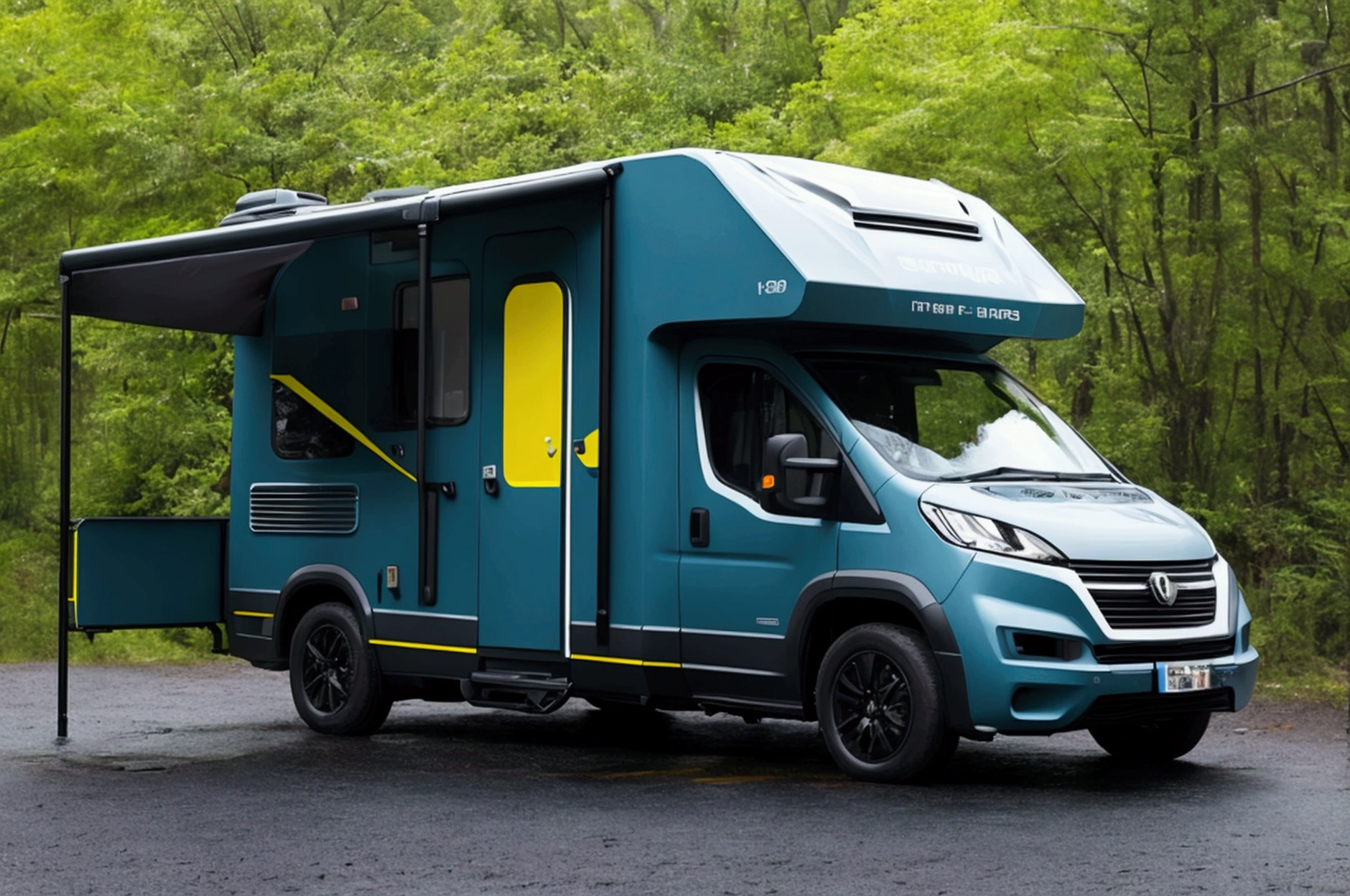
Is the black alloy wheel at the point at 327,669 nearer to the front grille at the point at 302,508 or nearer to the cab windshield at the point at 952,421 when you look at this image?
the front grille at the point at 302,508

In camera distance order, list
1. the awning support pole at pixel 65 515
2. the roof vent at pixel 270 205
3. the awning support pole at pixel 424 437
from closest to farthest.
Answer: the awning support pole at pixel 424 437 < the awning support pole at pixel 65 515 < the roof vent at pixel 270 205

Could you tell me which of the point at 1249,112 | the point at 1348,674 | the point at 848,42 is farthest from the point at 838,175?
the point at 848,42

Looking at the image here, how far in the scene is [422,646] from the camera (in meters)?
10.8

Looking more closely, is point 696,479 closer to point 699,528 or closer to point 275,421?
point 699,528

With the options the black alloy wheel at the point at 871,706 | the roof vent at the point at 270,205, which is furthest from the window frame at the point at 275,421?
the black alloy wheel at the point at 871,706

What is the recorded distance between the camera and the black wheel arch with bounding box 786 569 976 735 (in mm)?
8440

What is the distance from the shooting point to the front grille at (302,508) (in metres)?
11.4

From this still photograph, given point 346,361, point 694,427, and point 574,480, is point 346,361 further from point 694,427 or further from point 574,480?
point 694,427

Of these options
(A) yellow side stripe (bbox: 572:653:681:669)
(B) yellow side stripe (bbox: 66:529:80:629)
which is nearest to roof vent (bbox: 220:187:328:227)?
(B) yellow side stripe (bbox: 66:529:80:629)

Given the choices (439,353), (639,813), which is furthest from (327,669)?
(639,813)

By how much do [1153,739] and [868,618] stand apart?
1.94 meters

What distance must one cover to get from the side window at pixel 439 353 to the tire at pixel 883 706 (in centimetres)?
301

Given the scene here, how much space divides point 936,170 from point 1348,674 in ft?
24.6

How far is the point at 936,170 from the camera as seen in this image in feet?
62.6
